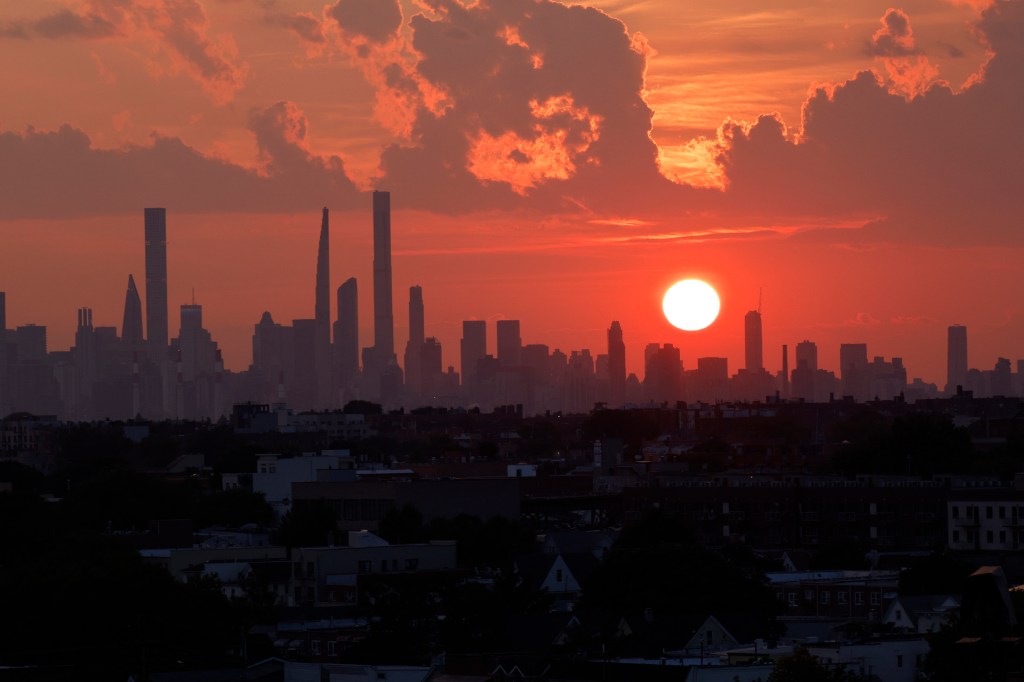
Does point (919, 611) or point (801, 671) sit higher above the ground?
point (801, 671)

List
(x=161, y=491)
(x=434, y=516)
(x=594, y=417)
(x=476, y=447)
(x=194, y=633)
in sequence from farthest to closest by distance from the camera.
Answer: (x=594, y=417) < (x=476, y=447) < (x=161, y=491) < (x=434, y=516) < (x=194, y=633)

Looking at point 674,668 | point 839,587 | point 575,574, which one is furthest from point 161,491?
point 674,668

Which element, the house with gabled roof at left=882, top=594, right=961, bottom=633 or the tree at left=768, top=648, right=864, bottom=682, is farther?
the house with gabled roof at left=882, top=594, right=961, bottom=633

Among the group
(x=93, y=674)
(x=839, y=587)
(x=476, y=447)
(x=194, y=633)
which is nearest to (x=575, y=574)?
(x=839, y=587)

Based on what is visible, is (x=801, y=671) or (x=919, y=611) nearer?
(x=801, y=671)

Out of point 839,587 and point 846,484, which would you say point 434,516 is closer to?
point 846,484

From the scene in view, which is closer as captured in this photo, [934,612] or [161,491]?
[934,612]

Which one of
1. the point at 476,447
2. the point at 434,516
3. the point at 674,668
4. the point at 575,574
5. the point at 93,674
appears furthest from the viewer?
the point at 476,447

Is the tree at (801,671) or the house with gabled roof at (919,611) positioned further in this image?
the house with gabled roof at (919,611)

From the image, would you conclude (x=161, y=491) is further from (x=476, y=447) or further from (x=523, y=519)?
(x=476, y=447)
